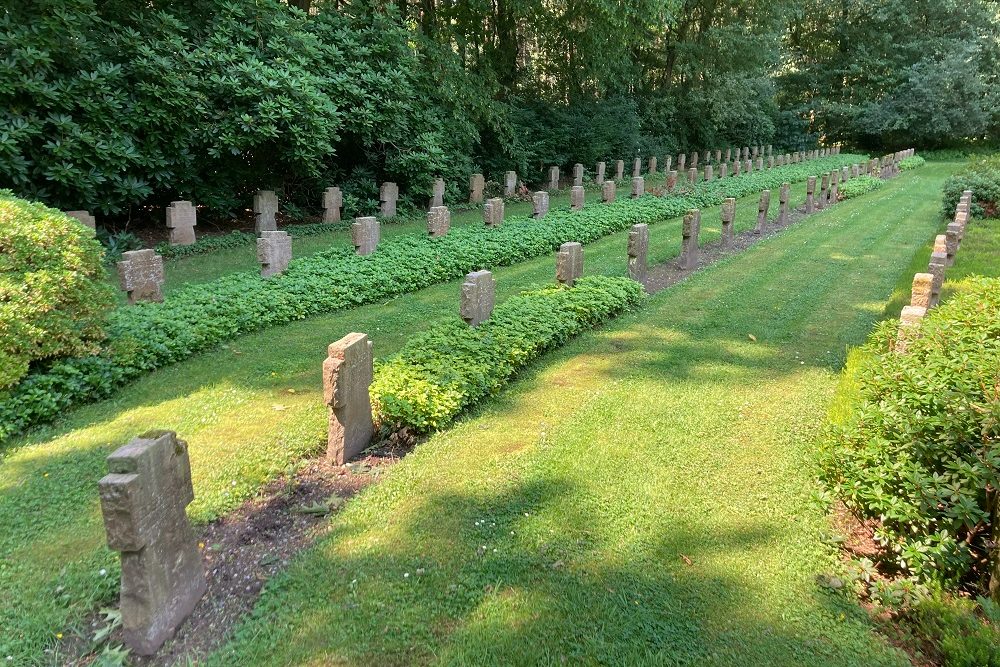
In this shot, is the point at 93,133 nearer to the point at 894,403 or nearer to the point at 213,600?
the point at 213,600

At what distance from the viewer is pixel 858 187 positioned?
22594 millimetres

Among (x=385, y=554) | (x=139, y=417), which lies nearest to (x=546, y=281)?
(x=139, y=417)

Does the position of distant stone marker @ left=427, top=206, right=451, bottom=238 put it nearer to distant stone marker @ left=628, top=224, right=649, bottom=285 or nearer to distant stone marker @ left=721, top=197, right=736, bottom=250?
distant stone marker @ left=628, top=224, right=649, bottom=285

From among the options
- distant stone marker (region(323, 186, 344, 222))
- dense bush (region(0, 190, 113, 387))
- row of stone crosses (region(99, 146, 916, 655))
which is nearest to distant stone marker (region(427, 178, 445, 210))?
distant stone marker (region(323, 186, 344, 222))

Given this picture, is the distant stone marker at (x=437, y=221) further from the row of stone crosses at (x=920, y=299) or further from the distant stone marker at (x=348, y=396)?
the row of stone crosses at (x=920, y=299)

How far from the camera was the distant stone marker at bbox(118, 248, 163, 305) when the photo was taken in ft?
26.8

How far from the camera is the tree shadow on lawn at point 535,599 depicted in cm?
321

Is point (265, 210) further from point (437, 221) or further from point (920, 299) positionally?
point (920, 299)

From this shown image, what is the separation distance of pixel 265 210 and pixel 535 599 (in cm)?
1246

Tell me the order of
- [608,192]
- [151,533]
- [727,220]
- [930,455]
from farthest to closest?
[608,192], [727,220], [930,455], [151,533]

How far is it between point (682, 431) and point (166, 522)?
12.4ft

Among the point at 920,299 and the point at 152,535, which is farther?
the point at 920,299

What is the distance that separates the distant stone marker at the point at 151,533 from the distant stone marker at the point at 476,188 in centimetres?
1689

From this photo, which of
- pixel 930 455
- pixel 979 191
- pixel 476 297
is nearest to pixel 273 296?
pixel 476 297
